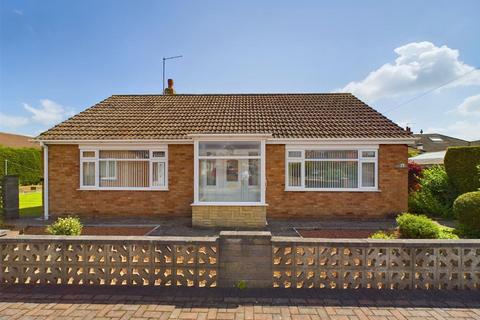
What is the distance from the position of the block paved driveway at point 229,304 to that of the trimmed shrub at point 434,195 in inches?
331

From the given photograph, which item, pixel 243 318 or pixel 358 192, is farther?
pixel 358 192

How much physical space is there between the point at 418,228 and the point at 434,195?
6.52m

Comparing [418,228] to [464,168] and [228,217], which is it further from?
[464,168]

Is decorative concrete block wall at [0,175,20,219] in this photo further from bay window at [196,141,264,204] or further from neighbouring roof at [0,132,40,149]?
neighbouring roof at [0,132,40,149]

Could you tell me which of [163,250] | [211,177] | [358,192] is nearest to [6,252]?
[163,250]

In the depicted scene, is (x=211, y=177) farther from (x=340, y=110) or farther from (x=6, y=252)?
(x=340, y=110)

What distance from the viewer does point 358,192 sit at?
10812 millimetres

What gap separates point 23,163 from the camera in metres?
25.5

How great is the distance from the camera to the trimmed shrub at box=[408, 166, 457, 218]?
11492 millimetres

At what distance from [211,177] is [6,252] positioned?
611 centimetres

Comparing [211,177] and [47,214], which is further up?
[211,177]

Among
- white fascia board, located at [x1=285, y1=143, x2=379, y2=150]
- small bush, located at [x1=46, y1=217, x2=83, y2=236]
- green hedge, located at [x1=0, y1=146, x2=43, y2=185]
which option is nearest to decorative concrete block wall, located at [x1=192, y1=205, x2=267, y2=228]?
white fascia board, located at [x1=285, y1=143, x2=379, y2=150]

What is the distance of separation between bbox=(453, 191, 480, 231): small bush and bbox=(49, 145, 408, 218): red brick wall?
301cm

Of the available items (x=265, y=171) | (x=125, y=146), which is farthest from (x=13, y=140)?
(x=265, y=171)
